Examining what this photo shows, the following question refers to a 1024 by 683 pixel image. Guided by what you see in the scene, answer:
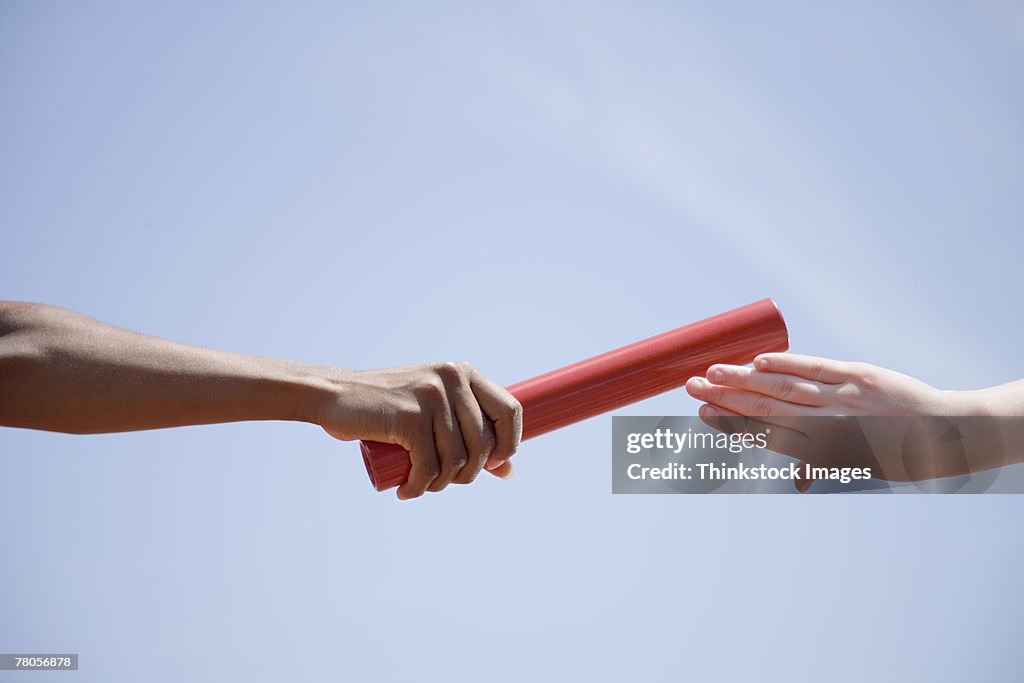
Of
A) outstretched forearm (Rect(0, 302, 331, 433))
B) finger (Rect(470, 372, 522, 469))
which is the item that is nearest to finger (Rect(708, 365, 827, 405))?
finger (Rect(470, 372, 522, 469))

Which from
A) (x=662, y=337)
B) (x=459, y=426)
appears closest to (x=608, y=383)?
(x=662, y=337)

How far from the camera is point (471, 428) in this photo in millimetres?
2342

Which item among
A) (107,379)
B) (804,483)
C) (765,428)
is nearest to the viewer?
(107,379)

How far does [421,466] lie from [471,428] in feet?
0.53

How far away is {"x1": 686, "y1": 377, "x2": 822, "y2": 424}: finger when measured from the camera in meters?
2.49

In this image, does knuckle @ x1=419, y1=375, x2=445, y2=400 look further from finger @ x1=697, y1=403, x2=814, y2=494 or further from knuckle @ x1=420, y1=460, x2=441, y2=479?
finger @ x1=697, y1=403, x2=814, y2=494

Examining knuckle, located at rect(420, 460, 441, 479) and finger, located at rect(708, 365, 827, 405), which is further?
finger, located at rect(708, 365, 827, 405)

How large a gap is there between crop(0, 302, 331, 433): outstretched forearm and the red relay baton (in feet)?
1.23

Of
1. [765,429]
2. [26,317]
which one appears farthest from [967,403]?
[26,317]

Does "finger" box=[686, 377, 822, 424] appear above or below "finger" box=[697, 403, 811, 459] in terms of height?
above

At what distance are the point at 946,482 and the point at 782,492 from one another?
52 centimetres

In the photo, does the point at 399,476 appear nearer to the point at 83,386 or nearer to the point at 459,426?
the point at 459,426

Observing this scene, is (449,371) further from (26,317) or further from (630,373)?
(26,317)

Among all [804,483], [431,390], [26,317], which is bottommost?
[804,483]
